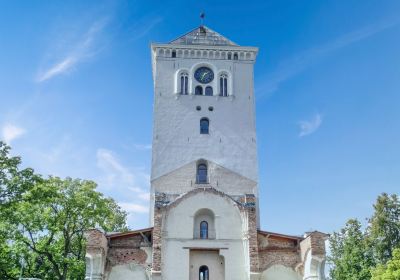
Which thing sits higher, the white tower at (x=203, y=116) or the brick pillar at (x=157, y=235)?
the white tower at (x=203, y=116)

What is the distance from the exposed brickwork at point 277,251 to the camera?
82.1 ft

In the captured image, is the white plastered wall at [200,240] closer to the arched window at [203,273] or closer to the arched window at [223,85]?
the arched window at [203,273]

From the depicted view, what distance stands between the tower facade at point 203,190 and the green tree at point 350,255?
13145 mm

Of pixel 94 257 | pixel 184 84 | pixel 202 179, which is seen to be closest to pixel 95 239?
pixel 94 257

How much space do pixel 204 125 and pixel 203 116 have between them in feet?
2.24

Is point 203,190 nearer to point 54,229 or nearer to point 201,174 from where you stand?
point 201,174

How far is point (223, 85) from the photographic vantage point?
115 feet

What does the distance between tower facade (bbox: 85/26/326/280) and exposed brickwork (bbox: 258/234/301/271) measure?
0.06 metres

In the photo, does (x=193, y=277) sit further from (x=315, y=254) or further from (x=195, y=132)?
(x=195, y=132)

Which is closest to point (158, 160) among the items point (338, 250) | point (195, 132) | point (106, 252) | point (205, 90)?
point (195, 132)

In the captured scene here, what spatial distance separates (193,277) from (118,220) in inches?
586

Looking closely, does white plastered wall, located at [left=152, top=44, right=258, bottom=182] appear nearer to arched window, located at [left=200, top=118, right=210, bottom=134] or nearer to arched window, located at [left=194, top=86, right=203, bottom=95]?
arched window, located at [left=200, top=118, right=210, bottom=134]

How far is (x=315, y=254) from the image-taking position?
2395 centimetres

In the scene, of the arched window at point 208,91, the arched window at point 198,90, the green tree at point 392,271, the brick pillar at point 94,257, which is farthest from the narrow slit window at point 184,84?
the green tree at point 392,271
